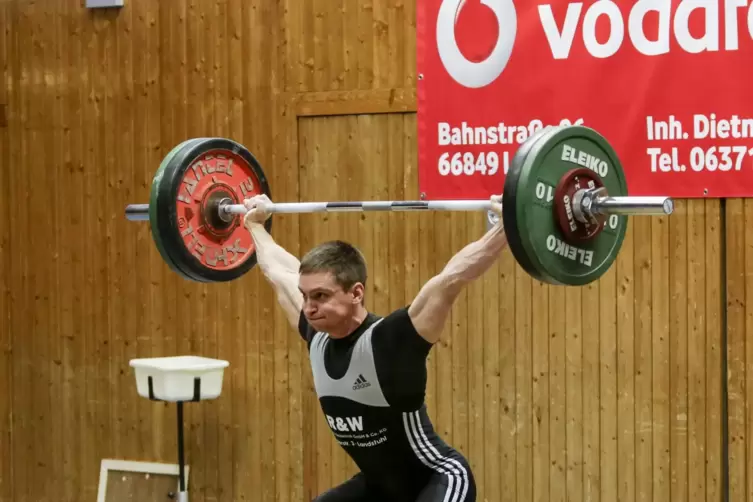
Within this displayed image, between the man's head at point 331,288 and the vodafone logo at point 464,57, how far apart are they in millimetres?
2452

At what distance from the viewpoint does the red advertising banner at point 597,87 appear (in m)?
5.21

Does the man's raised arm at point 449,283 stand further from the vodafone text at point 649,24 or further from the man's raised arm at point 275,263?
the vodafone text at point 649,24

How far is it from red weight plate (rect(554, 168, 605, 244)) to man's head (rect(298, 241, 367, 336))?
2.08ft

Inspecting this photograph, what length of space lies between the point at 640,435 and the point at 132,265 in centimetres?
305

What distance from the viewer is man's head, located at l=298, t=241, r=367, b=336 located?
3393mm

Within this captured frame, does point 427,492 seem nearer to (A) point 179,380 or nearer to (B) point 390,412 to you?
(B) point 390,412

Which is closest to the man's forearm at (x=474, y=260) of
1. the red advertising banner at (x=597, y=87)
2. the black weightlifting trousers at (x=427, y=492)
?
the black weightlifting trousers at (x=427, y=492)

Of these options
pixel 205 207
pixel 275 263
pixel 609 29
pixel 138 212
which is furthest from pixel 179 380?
pixel 609 29

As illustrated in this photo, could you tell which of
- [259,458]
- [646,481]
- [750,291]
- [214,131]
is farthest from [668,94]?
[259,458]

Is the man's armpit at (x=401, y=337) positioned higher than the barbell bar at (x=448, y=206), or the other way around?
the barbell bar at (x=448, y=206)

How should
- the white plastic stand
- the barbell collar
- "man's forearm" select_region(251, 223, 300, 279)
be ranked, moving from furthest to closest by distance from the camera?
the white plastic stand
the barbell collar
"man's forearm" select_region(251, 223, 300, 279)

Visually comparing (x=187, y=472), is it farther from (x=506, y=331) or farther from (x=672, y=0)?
(x=672, y=0)

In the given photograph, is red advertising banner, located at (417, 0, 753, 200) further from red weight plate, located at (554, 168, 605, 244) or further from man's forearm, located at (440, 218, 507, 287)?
man's forearm, located at (440, 218, 507, 287)

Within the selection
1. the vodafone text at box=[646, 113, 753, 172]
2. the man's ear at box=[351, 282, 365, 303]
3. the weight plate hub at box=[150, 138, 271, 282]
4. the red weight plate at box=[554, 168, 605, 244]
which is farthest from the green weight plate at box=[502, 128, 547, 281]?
the vodafone text at box=[646, 113, 753, 172]
